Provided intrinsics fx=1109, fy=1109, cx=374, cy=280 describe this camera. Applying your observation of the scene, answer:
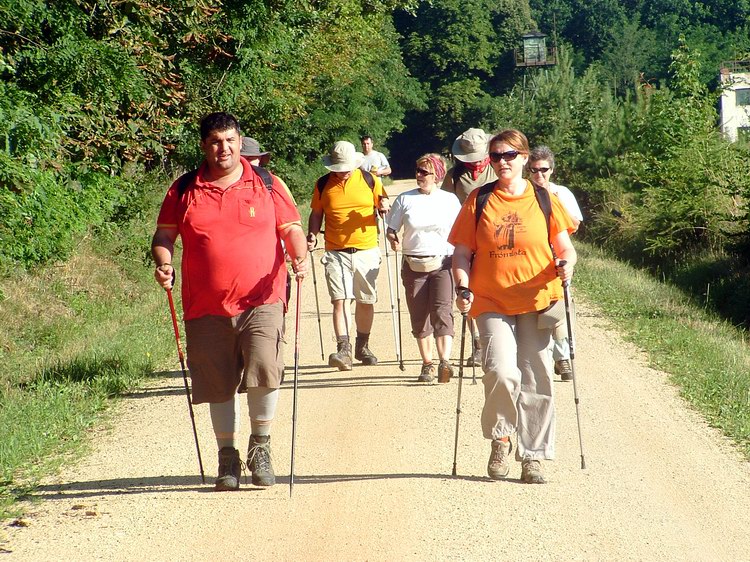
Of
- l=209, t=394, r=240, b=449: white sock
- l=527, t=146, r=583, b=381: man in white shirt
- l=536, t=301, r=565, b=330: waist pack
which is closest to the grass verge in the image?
l=527, t=146, r=583, b=381: man in white shirt

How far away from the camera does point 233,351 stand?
6645 millimetres

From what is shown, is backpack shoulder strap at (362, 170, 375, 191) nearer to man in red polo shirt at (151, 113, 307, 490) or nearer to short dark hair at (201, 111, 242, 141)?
man in red polo shirt at (151, 113, 307, 490)

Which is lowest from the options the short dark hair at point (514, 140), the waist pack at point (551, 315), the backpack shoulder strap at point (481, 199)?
the waist pack at point (551, 315)

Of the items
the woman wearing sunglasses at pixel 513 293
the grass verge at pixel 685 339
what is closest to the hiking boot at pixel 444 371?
the grass verge at pixel 685 339

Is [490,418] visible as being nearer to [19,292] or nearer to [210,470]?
[210,470]

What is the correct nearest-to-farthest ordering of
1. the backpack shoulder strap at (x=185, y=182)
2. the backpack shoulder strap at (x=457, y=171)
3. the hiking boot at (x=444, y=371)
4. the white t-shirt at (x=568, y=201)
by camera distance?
the backpack shoulder strap at (x=185, y=182) → the white t-shirt at (x=568, y=201) → the hiking boot at (x=444, y=371) → the backpack shoulder strap at (x=457, y=171)

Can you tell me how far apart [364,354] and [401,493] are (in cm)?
446

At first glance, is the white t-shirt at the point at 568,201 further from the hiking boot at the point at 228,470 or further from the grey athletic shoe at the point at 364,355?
the hiking boot at the point at 228,470

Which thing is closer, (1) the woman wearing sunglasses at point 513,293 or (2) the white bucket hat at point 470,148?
(1) the woman wearing sunglasses at point 513,293

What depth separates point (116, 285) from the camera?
54.2 feet

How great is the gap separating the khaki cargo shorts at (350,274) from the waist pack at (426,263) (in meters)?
0.80

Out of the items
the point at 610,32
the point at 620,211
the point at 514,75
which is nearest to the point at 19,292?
the point at 620,211

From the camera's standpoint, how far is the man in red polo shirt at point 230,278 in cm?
649

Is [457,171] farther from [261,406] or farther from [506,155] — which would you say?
[261,406]
